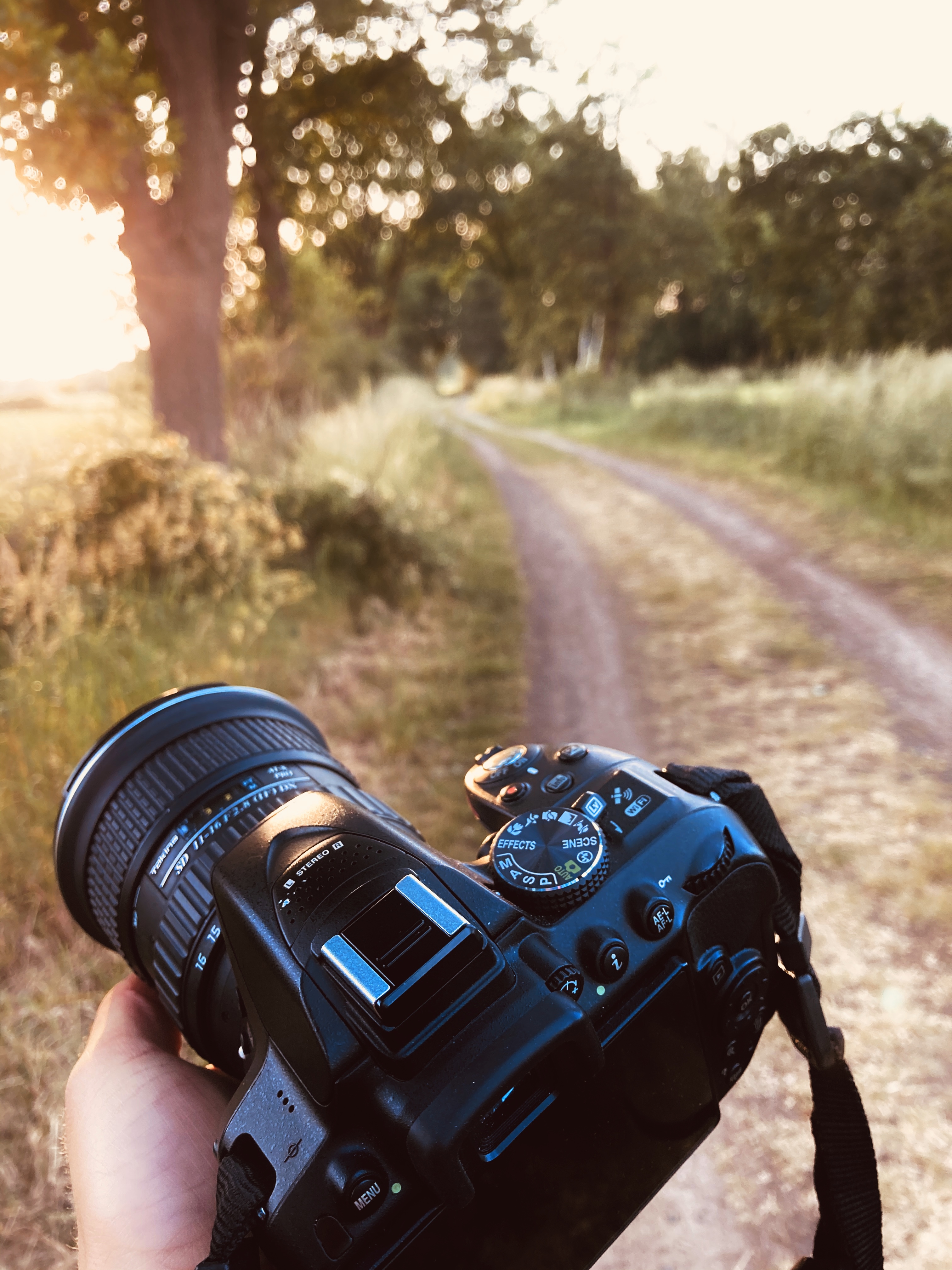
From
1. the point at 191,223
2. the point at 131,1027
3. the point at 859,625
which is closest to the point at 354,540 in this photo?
the point at 191,223

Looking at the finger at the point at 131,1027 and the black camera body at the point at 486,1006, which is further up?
the black camera body at the point at 486,1006

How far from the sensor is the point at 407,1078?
833 millimetres

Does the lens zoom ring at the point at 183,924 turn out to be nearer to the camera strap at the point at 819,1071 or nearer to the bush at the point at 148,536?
the camera strap at the point at 819,1071

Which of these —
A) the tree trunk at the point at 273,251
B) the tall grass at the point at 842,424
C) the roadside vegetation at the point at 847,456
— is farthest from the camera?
the tree trunk at the point at 273,251

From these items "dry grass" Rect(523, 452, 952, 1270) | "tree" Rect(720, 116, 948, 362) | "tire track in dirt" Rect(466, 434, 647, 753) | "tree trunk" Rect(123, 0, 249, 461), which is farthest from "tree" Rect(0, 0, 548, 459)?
"tree" Rect(720, 116, 948, 362)

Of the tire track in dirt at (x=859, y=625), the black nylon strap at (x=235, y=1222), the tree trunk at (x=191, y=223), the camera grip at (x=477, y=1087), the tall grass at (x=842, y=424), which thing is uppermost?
the tree trunk at (x=191, y=223)

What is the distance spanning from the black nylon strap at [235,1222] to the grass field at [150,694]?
0.96 m

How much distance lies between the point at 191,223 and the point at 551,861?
16.2 ft

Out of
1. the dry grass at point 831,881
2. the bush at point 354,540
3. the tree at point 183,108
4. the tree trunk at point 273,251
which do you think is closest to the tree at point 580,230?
the tree trunk at point 273,251

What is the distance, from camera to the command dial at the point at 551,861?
3.29 ft

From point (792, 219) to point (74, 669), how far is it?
44.8 feet

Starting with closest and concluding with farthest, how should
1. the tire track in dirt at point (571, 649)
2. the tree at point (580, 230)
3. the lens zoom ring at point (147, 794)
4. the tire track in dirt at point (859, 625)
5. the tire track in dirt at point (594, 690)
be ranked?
the lens zoom ring at point (147, 794) → the tire track in dirt at point (594, 690) → the tire track in dirt at point (859, 625) → the tire track in dirt at point (571, 649) → the tree at point (580, 230)

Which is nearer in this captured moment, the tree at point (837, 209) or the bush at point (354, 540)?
the bush at point (354, 540)

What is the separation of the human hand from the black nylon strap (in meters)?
0.24
